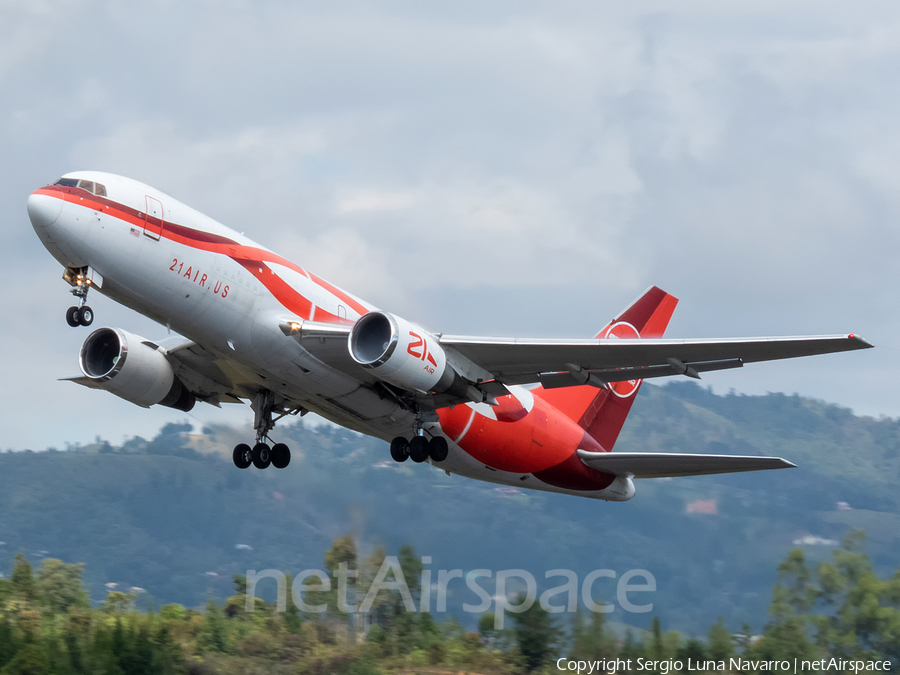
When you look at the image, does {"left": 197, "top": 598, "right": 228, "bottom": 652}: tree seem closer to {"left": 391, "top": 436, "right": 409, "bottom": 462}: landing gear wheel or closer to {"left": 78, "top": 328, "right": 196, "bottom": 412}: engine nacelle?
{"left": 78, "top": 328, "right": 196, "bottom": 412}: engine nacelle

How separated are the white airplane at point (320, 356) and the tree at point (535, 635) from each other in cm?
801

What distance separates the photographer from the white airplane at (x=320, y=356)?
2019 centimetres

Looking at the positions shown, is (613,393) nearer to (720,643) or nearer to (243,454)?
(243,454)

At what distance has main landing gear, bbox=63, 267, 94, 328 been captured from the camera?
2014 cm

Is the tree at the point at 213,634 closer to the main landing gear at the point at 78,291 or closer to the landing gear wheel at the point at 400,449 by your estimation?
the landing gear wheel at the point at 400,449

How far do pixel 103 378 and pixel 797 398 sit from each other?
270ft

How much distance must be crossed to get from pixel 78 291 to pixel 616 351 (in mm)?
10444

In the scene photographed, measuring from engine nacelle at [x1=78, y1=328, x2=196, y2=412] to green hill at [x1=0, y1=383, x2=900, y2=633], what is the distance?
3003 mm

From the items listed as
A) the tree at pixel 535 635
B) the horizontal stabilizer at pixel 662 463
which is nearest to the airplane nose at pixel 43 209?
the horizontal stabilizer at pixel 662 463

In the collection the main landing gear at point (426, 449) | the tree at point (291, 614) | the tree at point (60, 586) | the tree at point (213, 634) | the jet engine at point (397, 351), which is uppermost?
the jet engine at point (397, 351)

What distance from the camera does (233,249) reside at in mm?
21672

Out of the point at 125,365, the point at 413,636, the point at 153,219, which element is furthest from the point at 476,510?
the point at 153,219

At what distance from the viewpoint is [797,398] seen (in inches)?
3829

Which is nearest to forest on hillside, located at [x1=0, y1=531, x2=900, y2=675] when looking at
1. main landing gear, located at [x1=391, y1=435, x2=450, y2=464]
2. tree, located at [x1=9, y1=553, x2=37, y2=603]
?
tree, located at [x1=9, y1=553, x2=37, y2=603]
